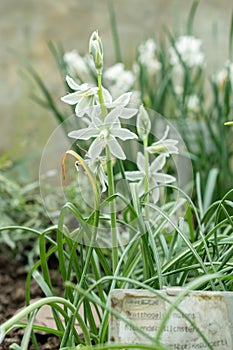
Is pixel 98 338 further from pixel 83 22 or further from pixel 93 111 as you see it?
pixel 83 22

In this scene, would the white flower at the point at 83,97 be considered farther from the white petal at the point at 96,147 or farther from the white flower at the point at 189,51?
the white flower at the point at 189,51

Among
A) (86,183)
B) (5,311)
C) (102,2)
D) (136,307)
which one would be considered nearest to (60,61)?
(5,311)

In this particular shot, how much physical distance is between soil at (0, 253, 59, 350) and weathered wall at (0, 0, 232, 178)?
3.63 feet

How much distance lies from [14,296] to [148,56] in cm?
79

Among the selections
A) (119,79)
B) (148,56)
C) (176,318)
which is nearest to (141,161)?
(176,318)

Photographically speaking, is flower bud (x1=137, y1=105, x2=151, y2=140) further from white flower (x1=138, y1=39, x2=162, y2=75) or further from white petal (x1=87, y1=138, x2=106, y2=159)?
white flower (x1=138, y1=39, x2=162, y2=75)

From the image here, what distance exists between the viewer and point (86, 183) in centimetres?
80

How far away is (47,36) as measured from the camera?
250cm

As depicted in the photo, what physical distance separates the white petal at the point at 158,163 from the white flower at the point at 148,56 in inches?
36.0

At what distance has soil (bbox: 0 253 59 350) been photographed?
942mm

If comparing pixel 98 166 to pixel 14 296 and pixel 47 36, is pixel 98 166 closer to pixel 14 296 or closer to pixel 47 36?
pixel 14 296

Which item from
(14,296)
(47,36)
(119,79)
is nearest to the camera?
(14,296)

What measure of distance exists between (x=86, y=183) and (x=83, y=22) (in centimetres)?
184

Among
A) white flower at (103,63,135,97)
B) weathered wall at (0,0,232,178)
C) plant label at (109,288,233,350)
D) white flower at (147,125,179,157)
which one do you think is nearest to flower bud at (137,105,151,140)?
white flower at (147,125,179,157)
